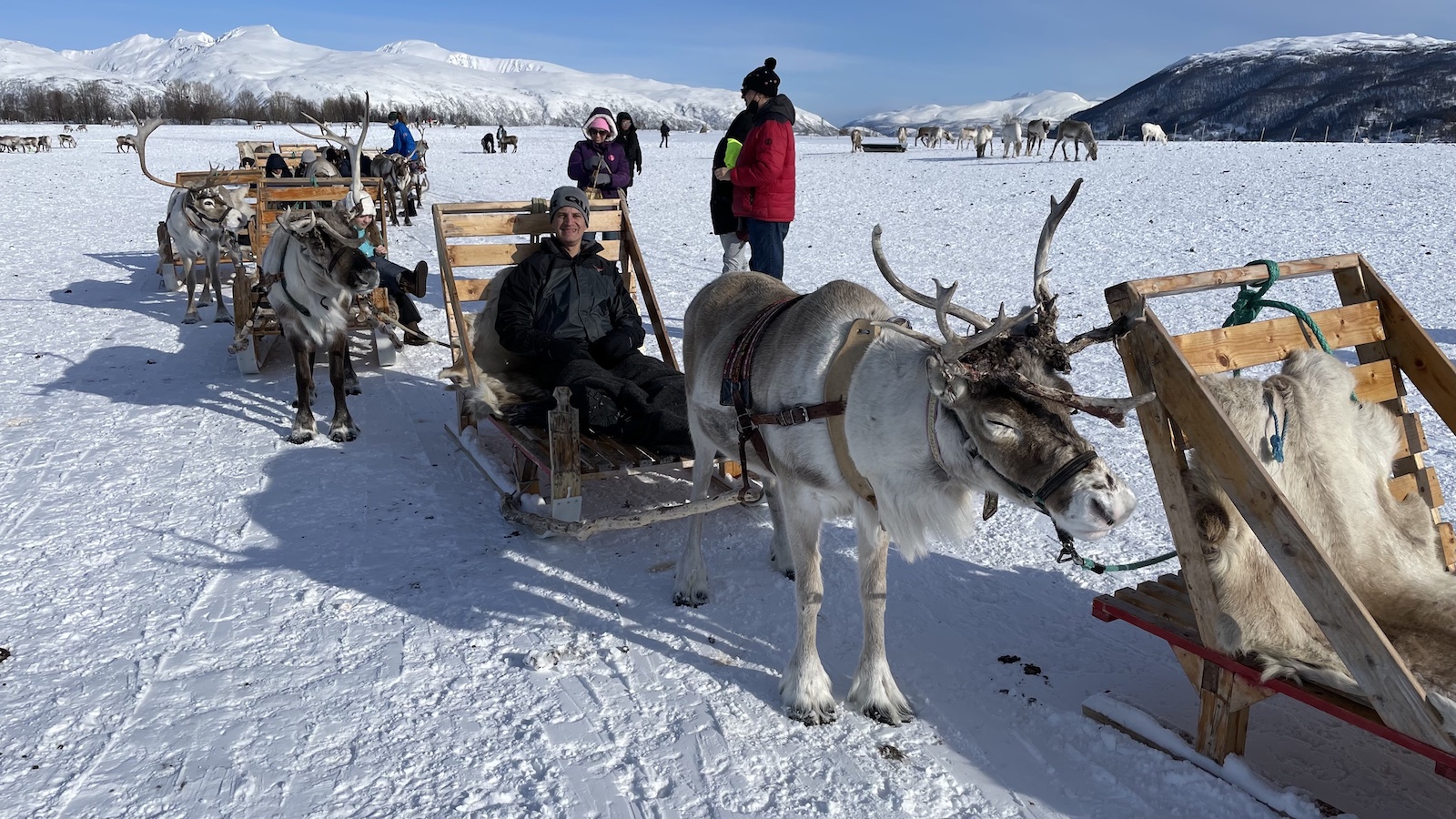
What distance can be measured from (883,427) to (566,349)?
102 inches

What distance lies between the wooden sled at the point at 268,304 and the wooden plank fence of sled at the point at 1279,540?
586cm

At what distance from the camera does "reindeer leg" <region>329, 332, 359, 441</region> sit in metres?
6.14

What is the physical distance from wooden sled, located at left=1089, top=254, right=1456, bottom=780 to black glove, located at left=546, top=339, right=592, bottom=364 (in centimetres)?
289

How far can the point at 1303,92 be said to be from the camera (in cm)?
9706

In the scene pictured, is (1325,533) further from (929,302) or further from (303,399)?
(303,399)

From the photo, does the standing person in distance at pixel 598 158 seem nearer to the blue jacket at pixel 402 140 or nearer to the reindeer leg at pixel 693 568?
the reindeer leg at pixel 693 568

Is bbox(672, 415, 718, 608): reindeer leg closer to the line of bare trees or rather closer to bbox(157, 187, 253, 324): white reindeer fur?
bbox(157, 187, 253, 324): white reindeer fur

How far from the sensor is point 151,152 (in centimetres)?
3425

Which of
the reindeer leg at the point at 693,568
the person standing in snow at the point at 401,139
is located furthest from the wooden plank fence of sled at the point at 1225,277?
the person standing in snow at the point at 401,139

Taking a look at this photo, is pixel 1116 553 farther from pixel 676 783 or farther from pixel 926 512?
pixel 676 783

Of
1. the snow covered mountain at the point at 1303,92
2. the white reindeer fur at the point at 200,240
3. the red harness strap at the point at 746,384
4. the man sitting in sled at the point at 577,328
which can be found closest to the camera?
the red harness strap at the point at 746,384

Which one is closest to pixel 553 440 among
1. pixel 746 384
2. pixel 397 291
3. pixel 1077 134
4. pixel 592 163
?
pixel 746 384

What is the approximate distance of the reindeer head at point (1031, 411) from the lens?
2.30m

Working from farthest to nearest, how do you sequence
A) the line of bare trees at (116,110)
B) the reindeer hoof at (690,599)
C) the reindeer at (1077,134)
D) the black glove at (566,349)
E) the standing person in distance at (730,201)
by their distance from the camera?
1. the line of bare trees at (116,110)
2. the reindeer at (1077,134)
3. the standing person in distance at (730,201)
4. the black glove at (566,349)
5. the reindeer hoof at (690,599)
